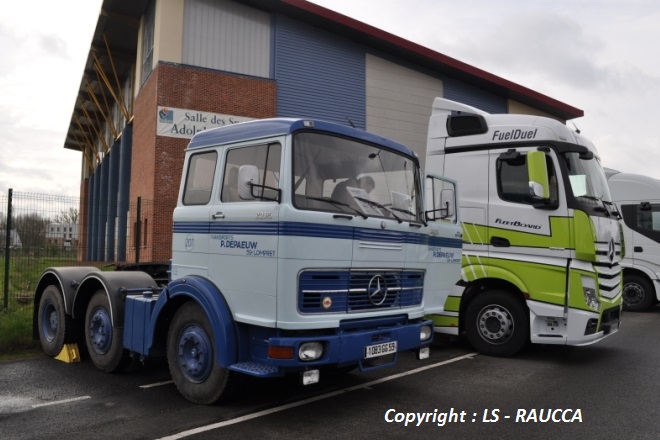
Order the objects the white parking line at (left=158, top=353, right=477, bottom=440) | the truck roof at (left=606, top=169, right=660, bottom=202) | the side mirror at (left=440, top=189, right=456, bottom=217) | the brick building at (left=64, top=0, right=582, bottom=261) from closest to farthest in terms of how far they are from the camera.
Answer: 1. the white parking line at (left=158, top=353, right=477, bottom=440)
2. the side mirror at (left=440, top=189, right=456, bottom=217)
3. the truck roof at (left=606, top=169, right=660, bottom=202)
4. the brick building at (left=64, top=0, right=582, bottom=261)

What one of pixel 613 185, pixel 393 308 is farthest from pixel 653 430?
pixel 613 185

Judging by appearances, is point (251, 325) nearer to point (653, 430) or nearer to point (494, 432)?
point (494, 432)

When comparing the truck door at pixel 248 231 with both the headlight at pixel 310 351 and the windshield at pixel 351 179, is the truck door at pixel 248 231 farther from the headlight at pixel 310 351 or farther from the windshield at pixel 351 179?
the headlight at pixel 310 351

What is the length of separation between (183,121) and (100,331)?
41.8 feet

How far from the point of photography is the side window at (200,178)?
18.4 feet

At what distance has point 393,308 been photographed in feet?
18.1

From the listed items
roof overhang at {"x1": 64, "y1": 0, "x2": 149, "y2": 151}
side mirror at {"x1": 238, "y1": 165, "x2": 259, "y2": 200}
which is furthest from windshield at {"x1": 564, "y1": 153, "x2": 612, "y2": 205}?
roof overhang at {"x1": 64, "y1": 0, "x2": 149, "y2": 151}

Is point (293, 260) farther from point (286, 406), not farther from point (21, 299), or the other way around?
point (21, 299)

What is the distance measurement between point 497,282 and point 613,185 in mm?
7714

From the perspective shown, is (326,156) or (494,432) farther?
(326,156)

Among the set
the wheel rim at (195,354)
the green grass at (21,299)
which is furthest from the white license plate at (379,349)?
the green grass at (21,299)

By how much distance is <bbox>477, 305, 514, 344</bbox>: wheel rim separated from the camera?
26.0 feet

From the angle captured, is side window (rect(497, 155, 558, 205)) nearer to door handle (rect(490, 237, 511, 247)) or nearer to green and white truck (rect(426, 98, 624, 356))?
green and white truck (rect(426, 98, 624, 356))

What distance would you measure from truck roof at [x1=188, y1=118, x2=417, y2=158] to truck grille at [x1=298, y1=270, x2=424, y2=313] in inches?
51.0
